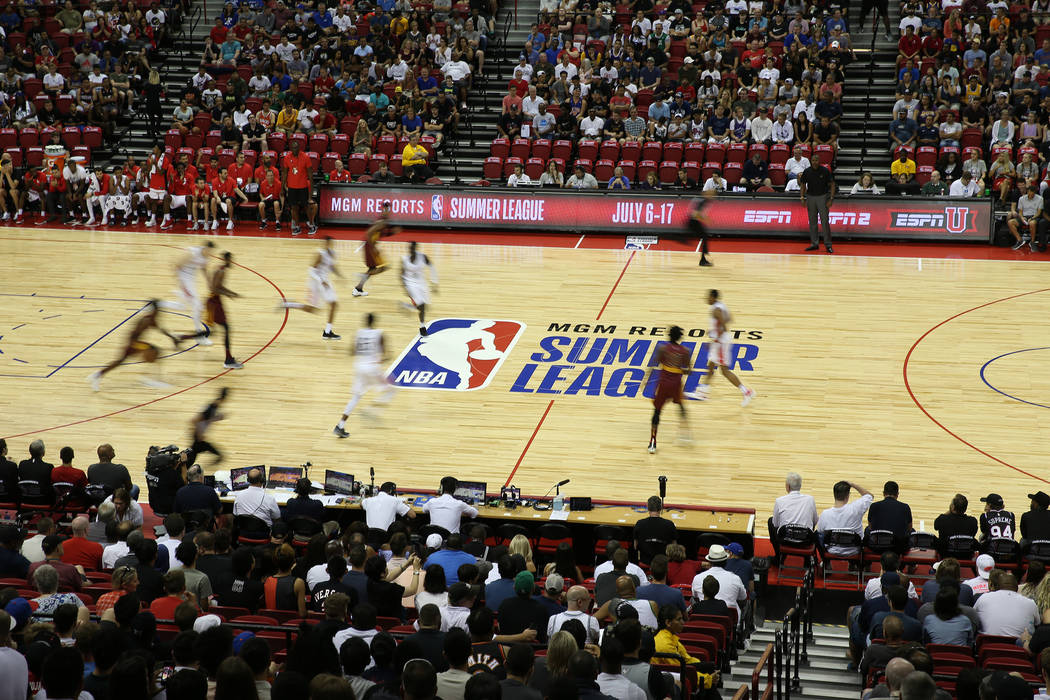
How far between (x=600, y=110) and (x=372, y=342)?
617 inches

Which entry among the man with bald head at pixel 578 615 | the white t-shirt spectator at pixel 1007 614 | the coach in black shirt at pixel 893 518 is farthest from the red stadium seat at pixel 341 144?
the white t-shirt spectator at pixel 1007 614

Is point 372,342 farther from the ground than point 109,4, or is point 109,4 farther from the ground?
point 109,4

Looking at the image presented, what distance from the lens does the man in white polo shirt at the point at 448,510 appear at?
1344 centimetres

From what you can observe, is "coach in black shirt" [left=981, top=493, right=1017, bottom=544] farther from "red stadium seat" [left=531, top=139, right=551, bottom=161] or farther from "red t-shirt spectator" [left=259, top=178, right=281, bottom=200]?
"red t-shirt spectator" [left=259, top=178, right=281, bottom=200]

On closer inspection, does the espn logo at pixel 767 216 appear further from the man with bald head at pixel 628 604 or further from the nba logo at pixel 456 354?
the man with bald head at pixel 628 604

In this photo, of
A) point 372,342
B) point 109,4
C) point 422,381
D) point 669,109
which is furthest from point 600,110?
point 109,4

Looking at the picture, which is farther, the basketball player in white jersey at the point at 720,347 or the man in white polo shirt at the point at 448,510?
the basketball player in white jersey at the point at 720,347

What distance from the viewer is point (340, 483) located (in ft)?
47.6

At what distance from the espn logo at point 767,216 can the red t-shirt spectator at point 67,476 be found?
57.6 ft

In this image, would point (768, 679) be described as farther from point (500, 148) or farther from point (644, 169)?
point (500, 148)

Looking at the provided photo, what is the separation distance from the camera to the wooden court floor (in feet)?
54.0

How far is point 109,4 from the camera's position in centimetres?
3866

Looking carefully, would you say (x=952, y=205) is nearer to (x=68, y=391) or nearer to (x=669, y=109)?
(x=669, y=109)

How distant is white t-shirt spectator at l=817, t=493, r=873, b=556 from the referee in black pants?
13.8 m
